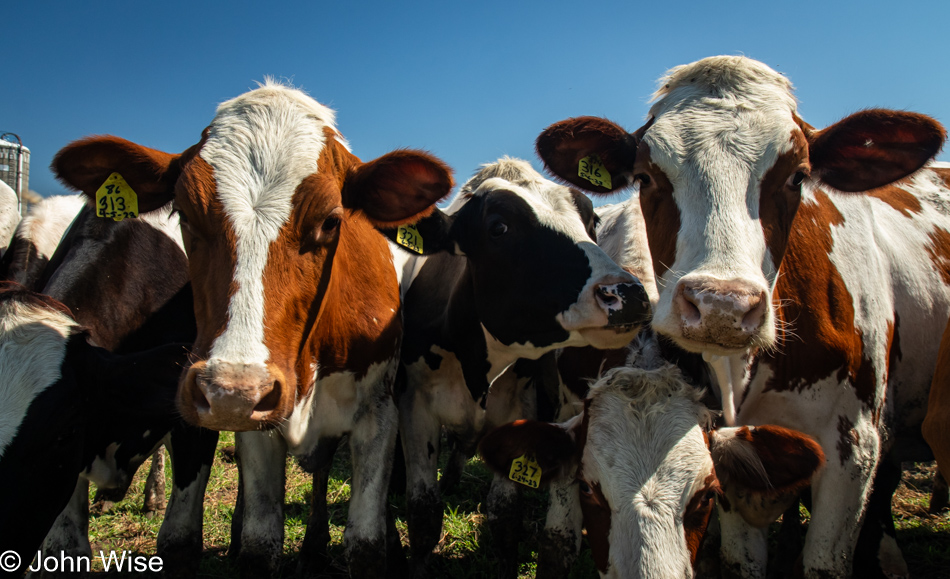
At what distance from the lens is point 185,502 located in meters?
3.70

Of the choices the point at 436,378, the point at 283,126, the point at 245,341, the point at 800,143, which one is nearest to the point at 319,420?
the point at 436,378

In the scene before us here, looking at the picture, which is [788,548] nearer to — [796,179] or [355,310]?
[796,179]

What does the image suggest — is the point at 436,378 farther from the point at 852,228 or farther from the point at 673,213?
the point at 852,228

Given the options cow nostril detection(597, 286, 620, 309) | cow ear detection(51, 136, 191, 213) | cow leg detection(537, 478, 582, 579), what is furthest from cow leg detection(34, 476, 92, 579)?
cow nostril detection(597, 286, 620, 309)

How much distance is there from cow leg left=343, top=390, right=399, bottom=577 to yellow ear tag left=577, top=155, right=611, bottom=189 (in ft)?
5.76

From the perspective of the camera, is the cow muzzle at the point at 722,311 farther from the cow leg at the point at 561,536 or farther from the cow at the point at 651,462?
the cow leg at the point at 561,536

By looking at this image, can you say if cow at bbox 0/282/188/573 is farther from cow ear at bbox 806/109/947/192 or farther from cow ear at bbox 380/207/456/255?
cow ear at bbox 806/109/947/192

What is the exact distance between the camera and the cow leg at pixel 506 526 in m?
4.14

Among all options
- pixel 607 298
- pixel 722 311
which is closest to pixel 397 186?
pixel 607 298

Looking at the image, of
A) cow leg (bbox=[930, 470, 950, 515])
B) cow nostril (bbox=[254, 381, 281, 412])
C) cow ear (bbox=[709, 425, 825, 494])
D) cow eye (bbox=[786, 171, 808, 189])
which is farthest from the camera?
cow leg (bbox=[930, 470, 950, 515])

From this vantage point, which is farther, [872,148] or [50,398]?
[872,148]

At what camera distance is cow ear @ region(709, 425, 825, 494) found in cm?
289

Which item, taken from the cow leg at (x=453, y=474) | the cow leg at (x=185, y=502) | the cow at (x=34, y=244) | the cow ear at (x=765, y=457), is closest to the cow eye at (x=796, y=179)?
the cow ear at (x=765, y=457)

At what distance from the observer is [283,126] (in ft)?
9.83
